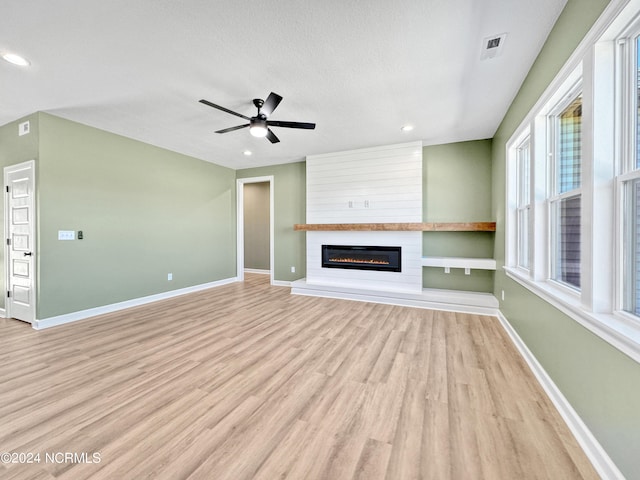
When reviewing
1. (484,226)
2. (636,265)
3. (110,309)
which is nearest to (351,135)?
(484,226)

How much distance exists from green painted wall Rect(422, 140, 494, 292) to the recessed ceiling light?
5.19 meters

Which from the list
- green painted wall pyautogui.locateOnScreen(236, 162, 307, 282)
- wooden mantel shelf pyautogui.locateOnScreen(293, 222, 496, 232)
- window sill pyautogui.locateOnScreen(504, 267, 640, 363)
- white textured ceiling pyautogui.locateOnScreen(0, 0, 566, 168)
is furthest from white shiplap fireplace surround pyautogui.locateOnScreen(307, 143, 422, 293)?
window sill pyautogui.locateOnScreen(504, 267, 640, 363)

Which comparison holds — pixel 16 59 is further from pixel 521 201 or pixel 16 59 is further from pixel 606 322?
pixel 521 201

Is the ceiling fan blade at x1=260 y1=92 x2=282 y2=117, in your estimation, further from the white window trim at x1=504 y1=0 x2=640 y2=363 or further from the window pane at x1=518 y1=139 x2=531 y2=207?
the window pane at x1=518 y1=139 x2=531 y2=207

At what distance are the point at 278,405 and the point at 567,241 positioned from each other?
256cm

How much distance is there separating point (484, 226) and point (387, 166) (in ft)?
6.20

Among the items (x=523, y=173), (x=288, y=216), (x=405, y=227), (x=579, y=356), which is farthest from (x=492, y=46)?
(x=288, y=216)

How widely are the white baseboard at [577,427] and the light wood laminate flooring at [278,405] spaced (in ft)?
0.17

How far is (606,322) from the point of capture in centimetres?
130

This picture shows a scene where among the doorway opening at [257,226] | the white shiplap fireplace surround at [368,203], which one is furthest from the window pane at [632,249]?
the doorway opening at [257,226]

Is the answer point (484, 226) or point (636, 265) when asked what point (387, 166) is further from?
point (636, 265)

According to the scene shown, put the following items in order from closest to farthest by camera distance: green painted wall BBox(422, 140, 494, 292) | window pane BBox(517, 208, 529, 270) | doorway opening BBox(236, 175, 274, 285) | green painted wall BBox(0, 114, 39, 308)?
window pane BBox(517, 208, 529, 270)
green painted wall BBox(0, 114, 39, 308)
green painted wall BBox(422, 140, 494, 292)
doorway opening BBox(236, 175, 274, 285)

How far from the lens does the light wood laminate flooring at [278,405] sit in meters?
1.37

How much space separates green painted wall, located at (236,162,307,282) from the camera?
587cm
